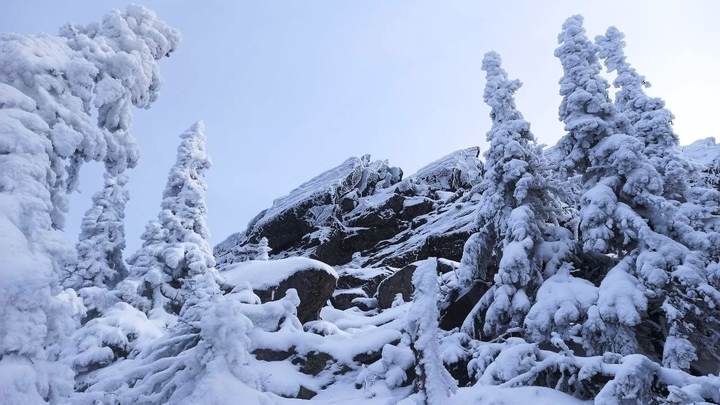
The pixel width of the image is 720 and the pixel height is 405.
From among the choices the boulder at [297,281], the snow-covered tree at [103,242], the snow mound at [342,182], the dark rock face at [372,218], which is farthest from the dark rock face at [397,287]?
the snow mound at [342,182]

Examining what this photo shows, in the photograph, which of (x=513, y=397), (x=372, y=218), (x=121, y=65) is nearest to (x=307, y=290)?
(x=121, y=65)

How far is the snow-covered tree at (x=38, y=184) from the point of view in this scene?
21.6ft

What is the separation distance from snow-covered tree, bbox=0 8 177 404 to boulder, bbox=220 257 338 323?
12.4 m

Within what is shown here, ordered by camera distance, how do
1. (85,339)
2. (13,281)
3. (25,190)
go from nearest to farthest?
(13,281), (25,190), (85,339)

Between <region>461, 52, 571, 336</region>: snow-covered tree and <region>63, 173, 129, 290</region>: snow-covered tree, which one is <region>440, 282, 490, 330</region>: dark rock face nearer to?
<region>461, 52, 571, 336</region>: snow-covered tree

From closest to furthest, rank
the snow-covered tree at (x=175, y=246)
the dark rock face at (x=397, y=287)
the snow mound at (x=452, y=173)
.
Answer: the snow-covered tree at (x=175, y=246) → the dark rock face at (x=397, y=287) → the snow mound at (x=452, y=173)

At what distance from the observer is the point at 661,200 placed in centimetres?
1463

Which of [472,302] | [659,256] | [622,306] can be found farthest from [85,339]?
[659,256]

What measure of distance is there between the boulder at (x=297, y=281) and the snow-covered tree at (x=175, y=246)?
2.25 meters

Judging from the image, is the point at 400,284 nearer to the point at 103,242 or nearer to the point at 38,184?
the point at 103,242

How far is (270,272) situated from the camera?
22484 millimetres

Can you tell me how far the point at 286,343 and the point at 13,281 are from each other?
11.1 m

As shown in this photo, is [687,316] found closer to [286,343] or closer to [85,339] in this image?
[286,343]

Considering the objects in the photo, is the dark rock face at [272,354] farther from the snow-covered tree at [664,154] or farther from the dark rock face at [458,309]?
the snow-covered tree at [664,154]
